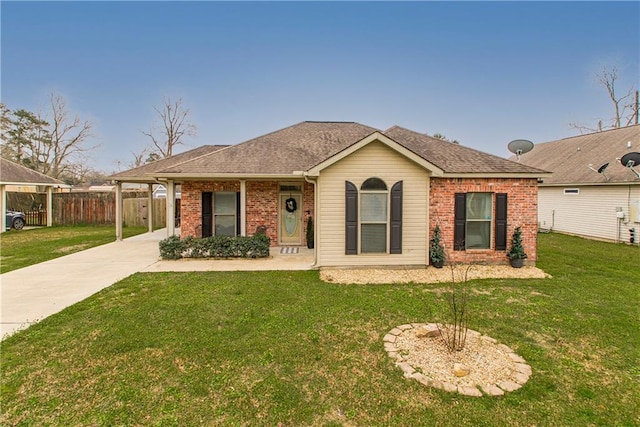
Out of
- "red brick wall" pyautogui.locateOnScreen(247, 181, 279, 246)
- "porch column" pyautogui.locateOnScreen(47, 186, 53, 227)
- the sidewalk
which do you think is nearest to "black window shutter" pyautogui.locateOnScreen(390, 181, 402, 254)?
the sidewalk

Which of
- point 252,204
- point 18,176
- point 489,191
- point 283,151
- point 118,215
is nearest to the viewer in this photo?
point 489,191

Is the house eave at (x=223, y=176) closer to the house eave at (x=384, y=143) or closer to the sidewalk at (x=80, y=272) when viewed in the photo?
the house eave at (x=384, y=143)

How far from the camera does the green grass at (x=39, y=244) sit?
9172 mm

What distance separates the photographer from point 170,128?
97.7ft

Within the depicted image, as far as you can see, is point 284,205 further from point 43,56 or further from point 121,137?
point 121,137

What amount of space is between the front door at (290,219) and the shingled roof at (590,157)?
414 inches

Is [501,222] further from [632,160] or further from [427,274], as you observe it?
[632,160]

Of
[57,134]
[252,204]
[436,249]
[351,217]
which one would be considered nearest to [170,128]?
[57,134]

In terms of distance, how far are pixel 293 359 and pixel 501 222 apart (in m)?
7.32

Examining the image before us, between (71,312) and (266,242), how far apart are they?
5140 millimetres

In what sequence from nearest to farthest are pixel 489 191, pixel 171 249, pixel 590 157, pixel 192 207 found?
pixel 489 191
pixel 171 249
pixel 192 207
pixel 590 157

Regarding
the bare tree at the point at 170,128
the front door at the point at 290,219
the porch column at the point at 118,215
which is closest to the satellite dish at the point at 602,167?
the front door at the point at 290,219

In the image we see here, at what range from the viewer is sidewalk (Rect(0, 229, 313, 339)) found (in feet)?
17.7

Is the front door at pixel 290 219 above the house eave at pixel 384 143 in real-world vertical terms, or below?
below
